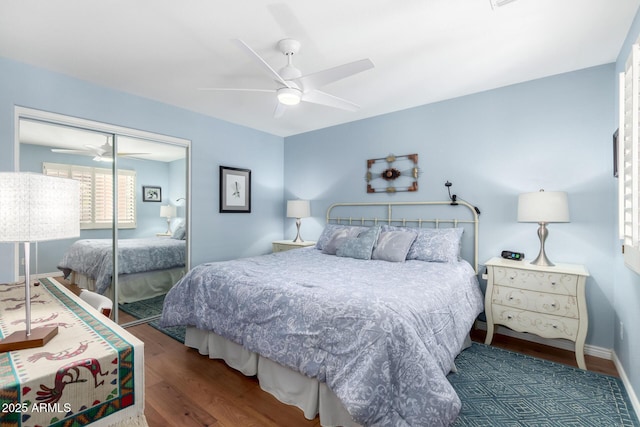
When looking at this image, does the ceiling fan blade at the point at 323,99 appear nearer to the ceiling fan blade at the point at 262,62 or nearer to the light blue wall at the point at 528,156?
the ceiling fan blade at the point at 262,62

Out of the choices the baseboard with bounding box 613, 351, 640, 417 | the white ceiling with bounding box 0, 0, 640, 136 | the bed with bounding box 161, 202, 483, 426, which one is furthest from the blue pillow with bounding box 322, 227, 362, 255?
the baseboard with bounding box 613, 351, 640, 417

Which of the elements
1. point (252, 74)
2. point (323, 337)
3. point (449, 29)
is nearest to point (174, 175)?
point (252, 74)

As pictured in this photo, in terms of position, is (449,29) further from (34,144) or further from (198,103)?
(34,144)

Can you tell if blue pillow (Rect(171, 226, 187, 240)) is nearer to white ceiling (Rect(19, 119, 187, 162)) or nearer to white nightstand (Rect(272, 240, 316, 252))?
white ceiling (Rect(19, 119, 187, 162))

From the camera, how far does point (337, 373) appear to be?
1.62 m

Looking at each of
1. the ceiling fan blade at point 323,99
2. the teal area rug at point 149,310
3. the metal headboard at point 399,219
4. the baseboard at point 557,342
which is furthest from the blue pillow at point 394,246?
the teal area rug at point 149,310

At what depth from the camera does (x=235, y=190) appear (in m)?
4.45

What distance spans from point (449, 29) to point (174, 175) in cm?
332

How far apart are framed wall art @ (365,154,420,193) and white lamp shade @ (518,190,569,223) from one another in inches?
51.6

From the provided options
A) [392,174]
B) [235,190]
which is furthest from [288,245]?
[392,174]

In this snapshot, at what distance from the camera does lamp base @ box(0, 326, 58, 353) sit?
0.90 m

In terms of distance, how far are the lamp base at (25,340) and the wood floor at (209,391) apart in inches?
46.6

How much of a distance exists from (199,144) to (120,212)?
1284 millimetres

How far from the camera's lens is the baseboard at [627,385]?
6.11ft
